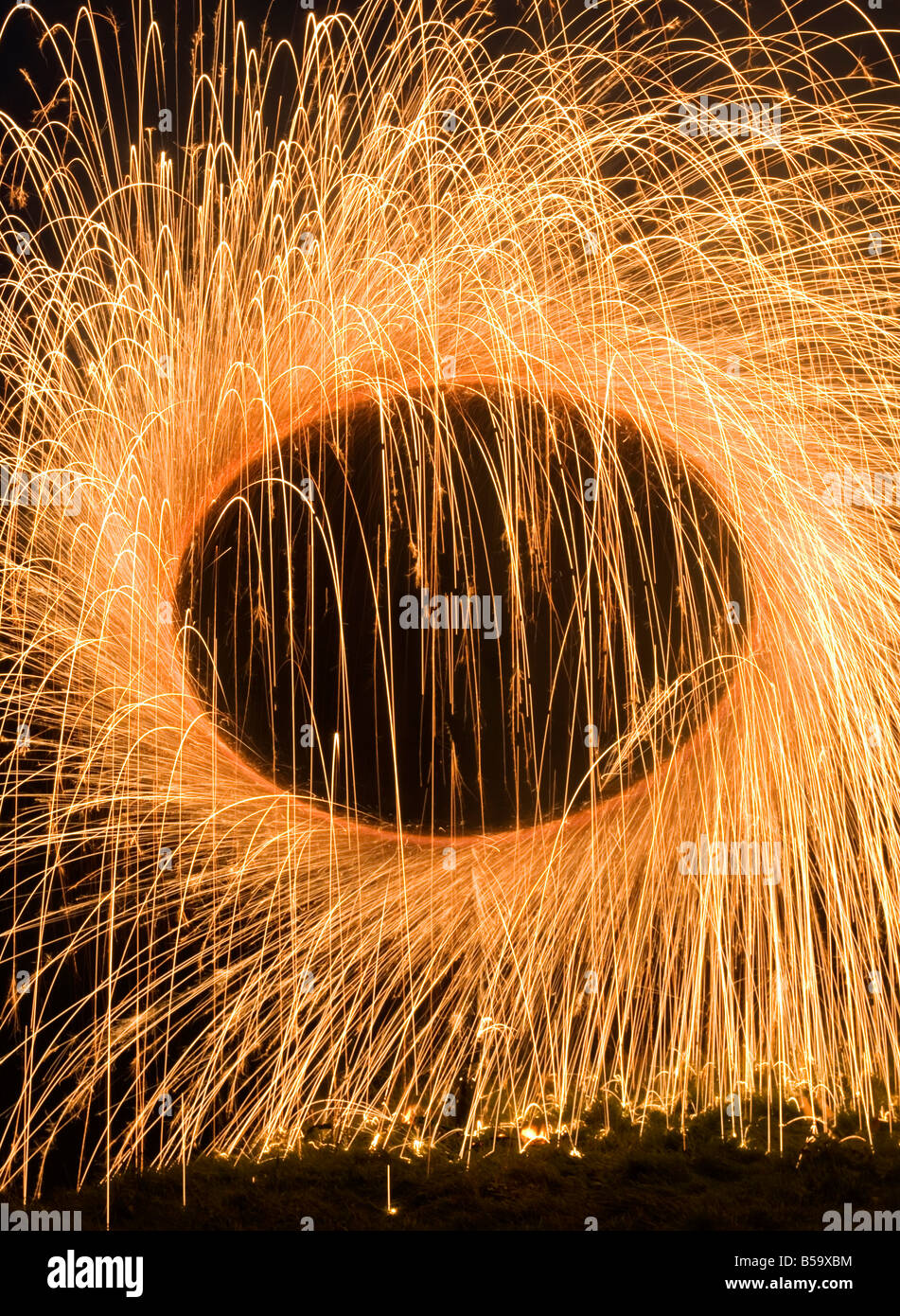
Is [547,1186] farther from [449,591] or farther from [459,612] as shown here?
[449,591]

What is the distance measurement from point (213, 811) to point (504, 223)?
316 centimetres

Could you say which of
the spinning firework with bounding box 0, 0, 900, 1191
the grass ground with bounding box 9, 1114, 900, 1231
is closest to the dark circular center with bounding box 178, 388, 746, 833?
the spinning firework with bounding box 0, 0, 900, 1191

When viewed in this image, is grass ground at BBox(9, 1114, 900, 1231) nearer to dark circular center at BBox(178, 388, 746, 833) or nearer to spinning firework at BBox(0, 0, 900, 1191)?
spinning firework at BBox(0, 0, 900, 1191)

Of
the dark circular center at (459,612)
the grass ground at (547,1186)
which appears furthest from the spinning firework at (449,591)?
the grass ground at (547,1186)

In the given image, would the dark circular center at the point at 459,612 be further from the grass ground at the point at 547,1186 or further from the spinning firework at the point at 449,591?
the grass ground at the point at 547,1186

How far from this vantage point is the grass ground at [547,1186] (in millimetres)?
4594

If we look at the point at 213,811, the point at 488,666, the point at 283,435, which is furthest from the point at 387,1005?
the point at 283,435

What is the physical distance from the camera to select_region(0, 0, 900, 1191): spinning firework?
17.7 feet

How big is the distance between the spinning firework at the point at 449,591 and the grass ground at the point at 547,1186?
306mm

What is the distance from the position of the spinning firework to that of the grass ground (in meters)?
0.31

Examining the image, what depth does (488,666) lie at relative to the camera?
228 inches

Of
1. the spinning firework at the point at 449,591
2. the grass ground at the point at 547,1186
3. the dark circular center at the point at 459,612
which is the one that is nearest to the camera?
the grass ground at the point at 547,1186
